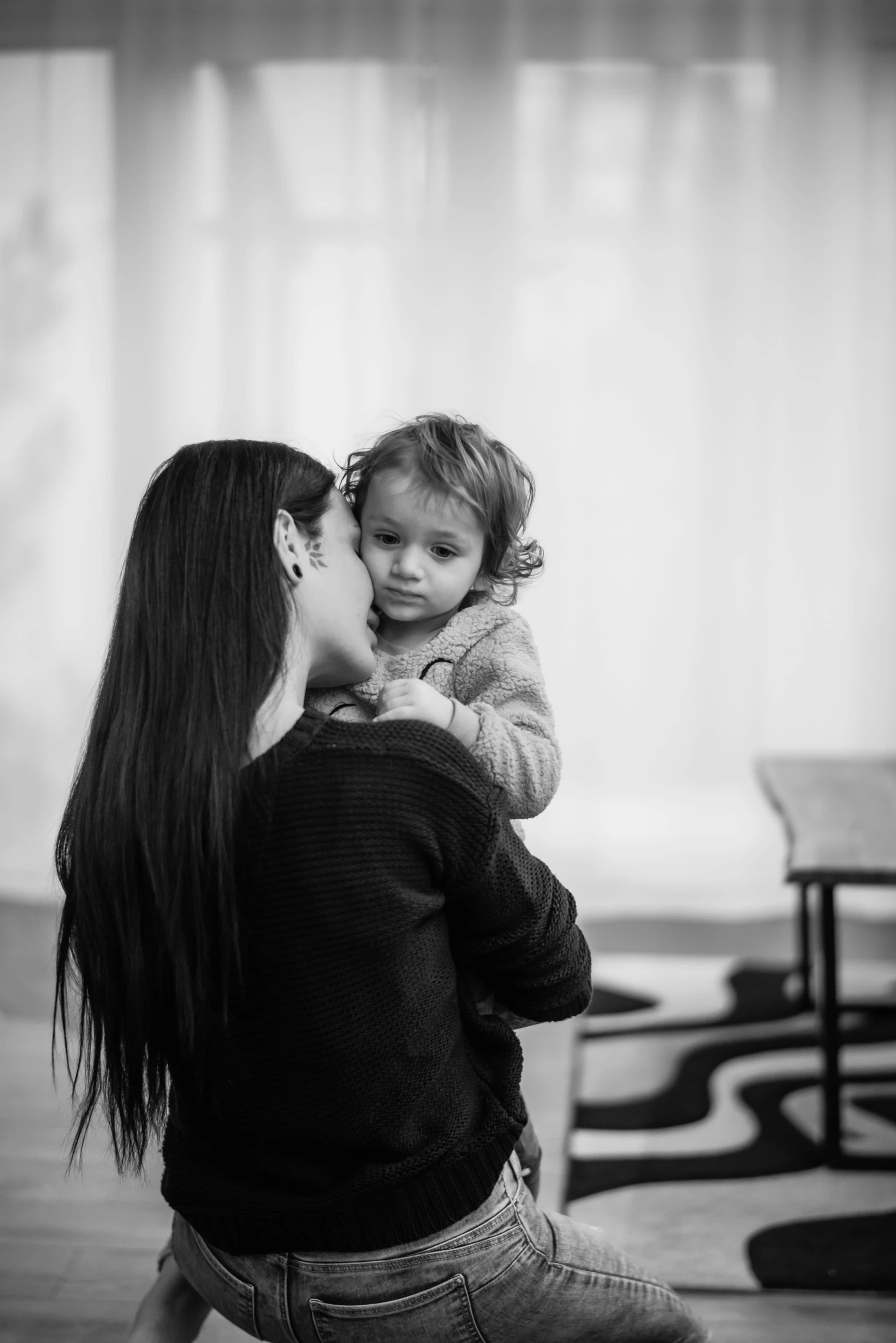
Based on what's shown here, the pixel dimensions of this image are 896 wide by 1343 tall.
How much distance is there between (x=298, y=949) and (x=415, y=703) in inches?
11.4

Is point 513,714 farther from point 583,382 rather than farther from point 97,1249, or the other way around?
point 583,382

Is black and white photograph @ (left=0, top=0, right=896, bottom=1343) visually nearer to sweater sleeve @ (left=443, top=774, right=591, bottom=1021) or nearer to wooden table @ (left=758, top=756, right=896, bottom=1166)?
wooden table @ (left=758, top=756, right=896, bottom=1166)

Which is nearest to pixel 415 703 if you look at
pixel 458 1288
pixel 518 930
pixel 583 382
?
pixel 518 930

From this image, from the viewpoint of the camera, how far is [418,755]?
968mm

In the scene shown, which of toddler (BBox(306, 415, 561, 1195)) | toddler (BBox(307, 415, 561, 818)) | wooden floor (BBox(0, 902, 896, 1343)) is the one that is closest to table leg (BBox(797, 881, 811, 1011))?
wooden floor (BBox(0, 902, 896, 1343))

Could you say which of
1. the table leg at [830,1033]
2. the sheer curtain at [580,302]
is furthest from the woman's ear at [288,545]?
the sheer curtain at [580,302]

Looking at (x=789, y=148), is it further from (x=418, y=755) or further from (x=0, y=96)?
(x=418, y=755)

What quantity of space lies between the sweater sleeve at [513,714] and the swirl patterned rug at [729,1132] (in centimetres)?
103

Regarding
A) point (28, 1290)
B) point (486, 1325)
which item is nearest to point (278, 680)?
point (486, 1325)

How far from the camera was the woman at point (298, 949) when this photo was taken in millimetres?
955

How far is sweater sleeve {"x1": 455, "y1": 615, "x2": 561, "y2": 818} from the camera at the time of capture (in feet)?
4.03

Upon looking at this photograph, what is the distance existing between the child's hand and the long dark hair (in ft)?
0.63

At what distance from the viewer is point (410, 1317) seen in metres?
1.02

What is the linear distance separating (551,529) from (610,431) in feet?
1.14
